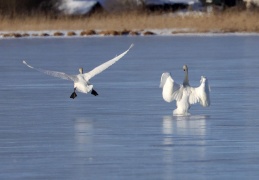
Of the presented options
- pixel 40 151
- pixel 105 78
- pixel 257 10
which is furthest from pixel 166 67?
pixel 257 10

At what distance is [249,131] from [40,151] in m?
2.13

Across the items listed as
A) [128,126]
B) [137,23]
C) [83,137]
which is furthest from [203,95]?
[137,23]

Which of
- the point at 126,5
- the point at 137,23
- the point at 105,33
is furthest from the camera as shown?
the point at 126,5

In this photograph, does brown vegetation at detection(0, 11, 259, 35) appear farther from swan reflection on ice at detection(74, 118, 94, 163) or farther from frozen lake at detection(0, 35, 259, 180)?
swan reflection on ice at detection(74, 118, 94, 163)

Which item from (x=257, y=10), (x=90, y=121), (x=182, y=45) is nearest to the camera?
(x=90, y=121)

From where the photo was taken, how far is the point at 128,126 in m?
10.4

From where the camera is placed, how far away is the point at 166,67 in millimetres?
19047

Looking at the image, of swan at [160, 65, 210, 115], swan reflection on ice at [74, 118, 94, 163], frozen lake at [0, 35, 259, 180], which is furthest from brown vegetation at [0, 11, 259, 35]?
swan reflection on ice at [74, 118, 94, 163]

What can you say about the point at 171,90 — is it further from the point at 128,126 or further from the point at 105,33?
the point at 105,33

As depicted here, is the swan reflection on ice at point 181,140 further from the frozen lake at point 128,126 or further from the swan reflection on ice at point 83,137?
the swan reflection on ice at point 83,137

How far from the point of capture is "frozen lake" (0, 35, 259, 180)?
7.74 m

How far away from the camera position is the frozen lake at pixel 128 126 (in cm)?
774

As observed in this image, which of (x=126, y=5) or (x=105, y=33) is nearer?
→ (x=105, y=33)

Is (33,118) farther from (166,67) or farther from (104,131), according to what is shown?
(166,67)
